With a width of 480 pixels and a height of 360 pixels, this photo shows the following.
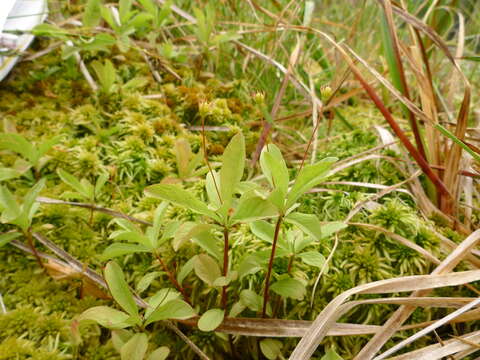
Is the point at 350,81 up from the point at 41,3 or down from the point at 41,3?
down

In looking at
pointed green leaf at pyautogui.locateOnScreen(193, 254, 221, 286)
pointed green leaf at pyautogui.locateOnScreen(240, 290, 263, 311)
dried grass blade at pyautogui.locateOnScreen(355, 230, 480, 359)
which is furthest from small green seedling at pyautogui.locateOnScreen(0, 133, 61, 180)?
dried grass blade at pyautogui.locateOnScreen(355, 230, 480, 359)

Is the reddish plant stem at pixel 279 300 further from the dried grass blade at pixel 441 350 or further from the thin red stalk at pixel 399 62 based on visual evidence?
the thin red stalk at pixel 399 62

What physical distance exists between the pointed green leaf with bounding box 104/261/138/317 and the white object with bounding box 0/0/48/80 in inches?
46.5

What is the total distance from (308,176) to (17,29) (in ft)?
4.86

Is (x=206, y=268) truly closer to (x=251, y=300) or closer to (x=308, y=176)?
(x=251, y=300)

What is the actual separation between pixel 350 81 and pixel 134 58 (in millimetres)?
1127

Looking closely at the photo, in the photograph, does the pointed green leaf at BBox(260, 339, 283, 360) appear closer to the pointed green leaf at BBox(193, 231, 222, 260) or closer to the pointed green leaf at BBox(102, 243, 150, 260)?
the pointed green leaf at BBox(193, 231, 222, 260)

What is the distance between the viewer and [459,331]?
1047 millimetres

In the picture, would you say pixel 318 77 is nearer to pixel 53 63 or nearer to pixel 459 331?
pixel 53 63

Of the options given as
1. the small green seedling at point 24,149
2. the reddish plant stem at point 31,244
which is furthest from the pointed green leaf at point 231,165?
the small green seedling at point 24,149

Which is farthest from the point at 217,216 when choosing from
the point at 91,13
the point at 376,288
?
the point at 91,13

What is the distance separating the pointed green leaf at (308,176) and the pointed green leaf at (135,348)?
0.44 metres

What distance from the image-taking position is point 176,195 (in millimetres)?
854

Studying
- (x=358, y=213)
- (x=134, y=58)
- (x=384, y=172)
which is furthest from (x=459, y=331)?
(x=134, y=58)
